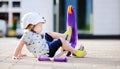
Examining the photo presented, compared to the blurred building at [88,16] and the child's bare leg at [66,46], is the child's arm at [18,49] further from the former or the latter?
the blurred building at [88,16]

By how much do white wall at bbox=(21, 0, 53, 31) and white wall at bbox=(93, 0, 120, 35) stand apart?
216cm

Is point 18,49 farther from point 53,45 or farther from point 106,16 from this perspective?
point 106,16

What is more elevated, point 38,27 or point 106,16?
point 106,16

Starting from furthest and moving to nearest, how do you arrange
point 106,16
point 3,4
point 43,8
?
point 3,4
point 43,8
point 106,16

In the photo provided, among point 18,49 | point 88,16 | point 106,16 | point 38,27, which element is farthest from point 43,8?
point 18,49

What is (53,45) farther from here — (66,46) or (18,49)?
(18,49)

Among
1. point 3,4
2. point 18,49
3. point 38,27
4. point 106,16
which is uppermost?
point 3,4

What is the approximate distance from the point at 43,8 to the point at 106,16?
3.13 meters

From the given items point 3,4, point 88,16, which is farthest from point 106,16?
point 3,4

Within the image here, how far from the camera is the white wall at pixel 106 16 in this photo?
15625mm

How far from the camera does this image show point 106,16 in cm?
1568

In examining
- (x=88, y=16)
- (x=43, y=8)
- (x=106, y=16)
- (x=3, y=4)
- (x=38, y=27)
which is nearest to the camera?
(x=38, y=27)

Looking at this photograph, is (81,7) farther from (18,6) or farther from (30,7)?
(18,6)

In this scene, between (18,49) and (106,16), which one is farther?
(106,16)
